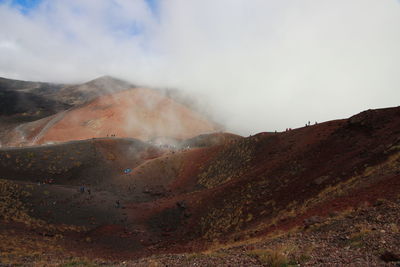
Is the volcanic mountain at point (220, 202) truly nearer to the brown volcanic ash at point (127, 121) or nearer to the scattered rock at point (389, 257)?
the scattered rock at point (389, 257)

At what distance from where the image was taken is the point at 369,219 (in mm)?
10320

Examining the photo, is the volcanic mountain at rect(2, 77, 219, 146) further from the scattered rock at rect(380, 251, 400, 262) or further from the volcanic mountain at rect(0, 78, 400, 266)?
the scattered rock at rect(380, 251, 400, 262)

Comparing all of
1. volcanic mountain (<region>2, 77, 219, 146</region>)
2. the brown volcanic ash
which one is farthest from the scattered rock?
the brown volcanic ash

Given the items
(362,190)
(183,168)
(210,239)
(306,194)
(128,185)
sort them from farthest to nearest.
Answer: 1. (183,168)
2. (128,185)
3. (210,239)
4. (306,194)
5. (362,190)

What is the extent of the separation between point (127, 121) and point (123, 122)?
1.21 metres

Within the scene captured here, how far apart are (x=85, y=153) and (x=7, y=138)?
49.5m

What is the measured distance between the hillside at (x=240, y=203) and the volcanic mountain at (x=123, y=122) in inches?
1297

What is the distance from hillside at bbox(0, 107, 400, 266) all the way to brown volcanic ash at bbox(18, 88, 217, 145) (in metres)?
32.5

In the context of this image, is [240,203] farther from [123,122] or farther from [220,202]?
[123,122]

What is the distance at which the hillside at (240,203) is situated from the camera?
10078 mm

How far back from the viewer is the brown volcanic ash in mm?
78938

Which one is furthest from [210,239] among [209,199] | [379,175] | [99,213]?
[99,213]

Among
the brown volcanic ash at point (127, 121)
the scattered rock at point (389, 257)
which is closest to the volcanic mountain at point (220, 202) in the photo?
the scattered rock at point (389, 257)

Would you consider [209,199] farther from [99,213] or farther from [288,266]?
[288,266]
